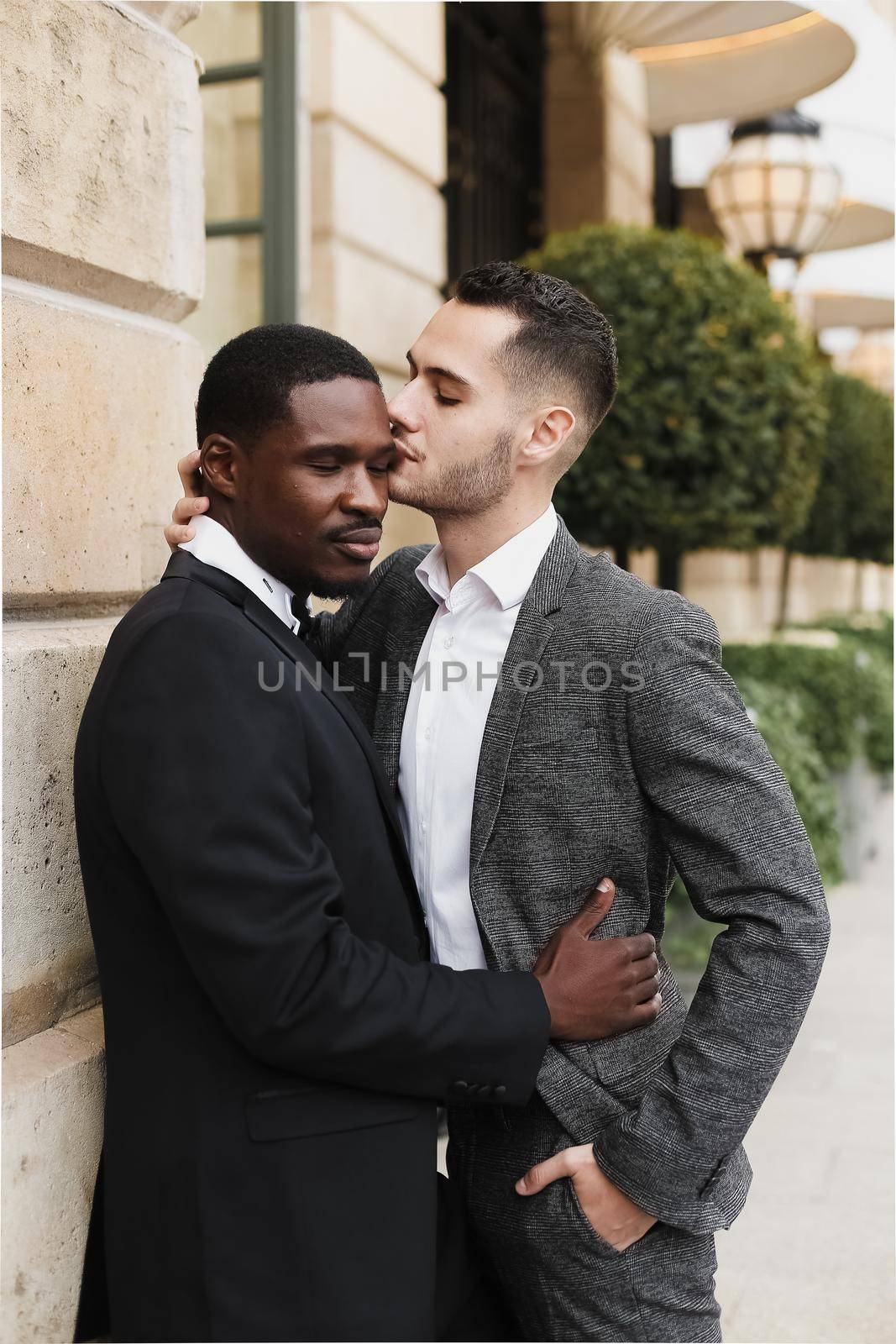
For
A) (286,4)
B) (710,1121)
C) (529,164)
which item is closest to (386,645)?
(710,1121)

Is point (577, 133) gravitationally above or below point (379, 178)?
above

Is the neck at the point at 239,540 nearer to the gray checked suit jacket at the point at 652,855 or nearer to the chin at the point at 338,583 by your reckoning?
the chin at the point at 338,583

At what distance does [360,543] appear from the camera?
1814mm

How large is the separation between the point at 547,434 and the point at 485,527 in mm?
200

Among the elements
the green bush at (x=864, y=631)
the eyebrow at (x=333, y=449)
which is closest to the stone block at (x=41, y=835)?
the eyebrow at (x=333, y=449)

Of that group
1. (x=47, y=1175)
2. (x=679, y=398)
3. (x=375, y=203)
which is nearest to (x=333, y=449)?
(x=47, y=1175)

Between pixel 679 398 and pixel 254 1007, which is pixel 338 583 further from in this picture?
pixel 679 398

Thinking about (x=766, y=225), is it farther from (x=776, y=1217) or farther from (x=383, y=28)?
(x=776, y=1217)

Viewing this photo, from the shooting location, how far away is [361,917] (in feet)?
5.75

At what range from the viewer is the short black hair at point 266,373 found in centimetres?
176

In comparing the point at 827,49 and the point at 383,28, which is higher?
the point at 827,49

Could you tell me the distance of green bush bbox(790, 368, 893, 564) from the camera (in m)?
13.5

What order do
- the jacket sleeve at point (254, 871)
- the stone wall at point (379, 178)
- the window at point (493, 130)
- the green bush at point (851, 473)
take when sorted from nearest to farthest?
the jacket sleeve at point (254, 871), the stone wall at point (379, 178), the window at point (493, 130), the green bush at point (851, 473)

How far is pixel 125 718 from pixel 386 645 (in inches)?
32.2
